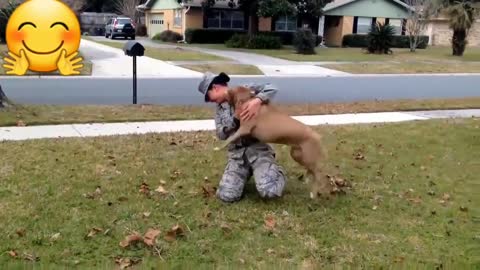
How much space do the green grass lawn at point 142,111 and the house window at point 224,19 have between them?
28680 mm

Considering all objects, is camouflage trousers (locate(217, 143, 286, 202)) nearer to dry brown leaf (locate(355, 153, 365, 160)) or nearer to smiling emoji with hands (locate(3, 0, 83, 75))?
dry brown leaf (locate(355, 153, 365, 160))

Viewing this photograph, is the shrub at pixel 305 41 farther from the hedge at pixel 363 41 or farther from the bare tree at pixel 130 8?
the bare tree at pixel 130 8

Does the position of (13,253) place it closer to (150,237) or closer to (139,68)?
(150,237)

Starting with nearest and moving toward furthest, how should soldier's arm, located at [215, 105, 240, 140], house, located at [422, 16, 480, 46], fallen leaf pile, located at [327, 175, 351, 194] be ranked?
soldier's arm, located at [215, 105, 240, 140]
fallen leaf pile, located at [327, 175, 351, 194]
house, located at [422, 16, 480, 46]

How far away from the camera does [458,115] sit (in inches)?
464

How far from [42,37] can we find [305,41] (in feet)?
80.2

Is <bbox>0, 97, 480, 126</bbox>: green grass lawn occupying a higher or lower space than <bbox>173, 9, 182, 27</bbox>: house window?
lower

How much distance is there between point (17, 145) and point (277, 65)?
1780 centimetres

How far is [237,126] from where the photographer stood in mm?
5371

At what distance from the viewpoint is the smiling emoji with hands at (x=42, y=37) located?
24.6 feet

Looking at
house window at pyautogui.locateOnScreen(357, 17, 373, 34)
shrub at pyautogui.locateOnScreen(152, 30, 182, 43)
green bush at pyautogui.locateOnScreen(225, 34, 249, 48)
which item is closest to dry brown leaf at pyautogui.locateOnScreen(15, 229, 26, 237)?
green bush at pyautogui.locateOnScreen(225, 34, 249, 48)

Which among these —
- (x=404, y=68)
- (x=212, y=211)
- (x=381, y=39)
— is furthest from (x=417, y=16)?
(x=212, y=211)

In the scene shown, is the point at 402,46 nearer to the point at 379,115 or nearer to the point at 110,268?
the point at 379,115

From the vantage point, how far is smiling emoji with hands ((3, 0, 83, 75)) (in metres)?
7.50
